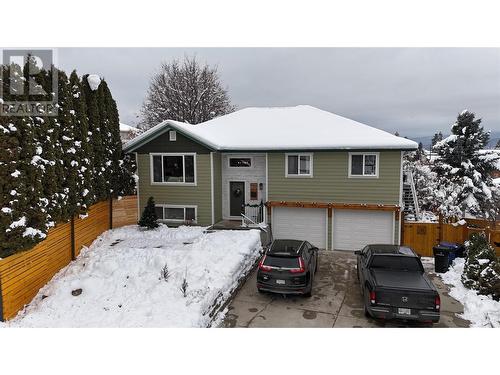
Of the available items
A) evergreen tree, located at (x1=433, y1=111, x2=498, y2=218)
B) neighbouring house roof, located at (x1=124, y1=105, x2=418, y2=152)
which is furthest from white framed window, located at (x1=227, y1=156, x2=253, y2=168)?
evergreen tree, located at (x1=433, y1=111, x2=498, y2=218)

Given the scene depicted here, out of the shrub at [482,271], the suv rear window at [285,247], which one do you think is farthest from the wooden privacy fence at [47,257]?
the shrub at [482,271]

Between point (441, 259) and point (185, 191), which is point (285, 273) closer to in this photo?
point (441, 259)

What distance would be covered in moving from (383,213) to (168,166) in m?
11.5

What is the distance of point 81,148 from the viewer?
13711mm

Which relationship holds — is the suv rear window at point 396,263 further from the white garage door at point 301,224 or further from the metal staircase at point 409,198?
the metal staircase at point 409,198

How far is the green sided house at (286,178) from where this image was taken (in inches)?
639

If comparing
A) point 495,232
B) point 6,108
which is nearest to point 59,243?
point 6,108

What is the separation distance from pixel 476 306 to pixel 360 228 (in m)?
7.03

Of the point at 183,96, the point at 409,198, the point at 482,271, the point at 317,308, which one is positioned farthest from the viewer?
the point at 183,96

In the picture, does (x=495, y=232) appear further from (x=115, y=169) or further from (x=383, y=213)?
(x=115, y=169)

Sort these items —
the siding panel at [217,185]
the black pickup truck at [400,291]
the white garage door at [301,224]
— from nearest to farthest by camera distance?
1. the black pickup truck at [400,291]
2. the white garage door at [301,224]
3. the siding panel at [217,185]

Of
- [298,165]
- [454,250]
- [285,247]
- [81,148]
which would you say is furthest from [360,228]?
[81,148]

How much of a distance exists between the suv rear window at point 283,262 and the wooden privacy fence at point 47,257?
7430 mm

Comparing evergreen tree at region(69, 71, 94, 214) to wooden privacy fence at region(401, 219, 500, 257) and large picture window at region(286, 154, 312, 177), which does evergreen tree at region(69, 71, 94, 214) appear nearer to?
large picture window at region(286, 154, 312, 177)
